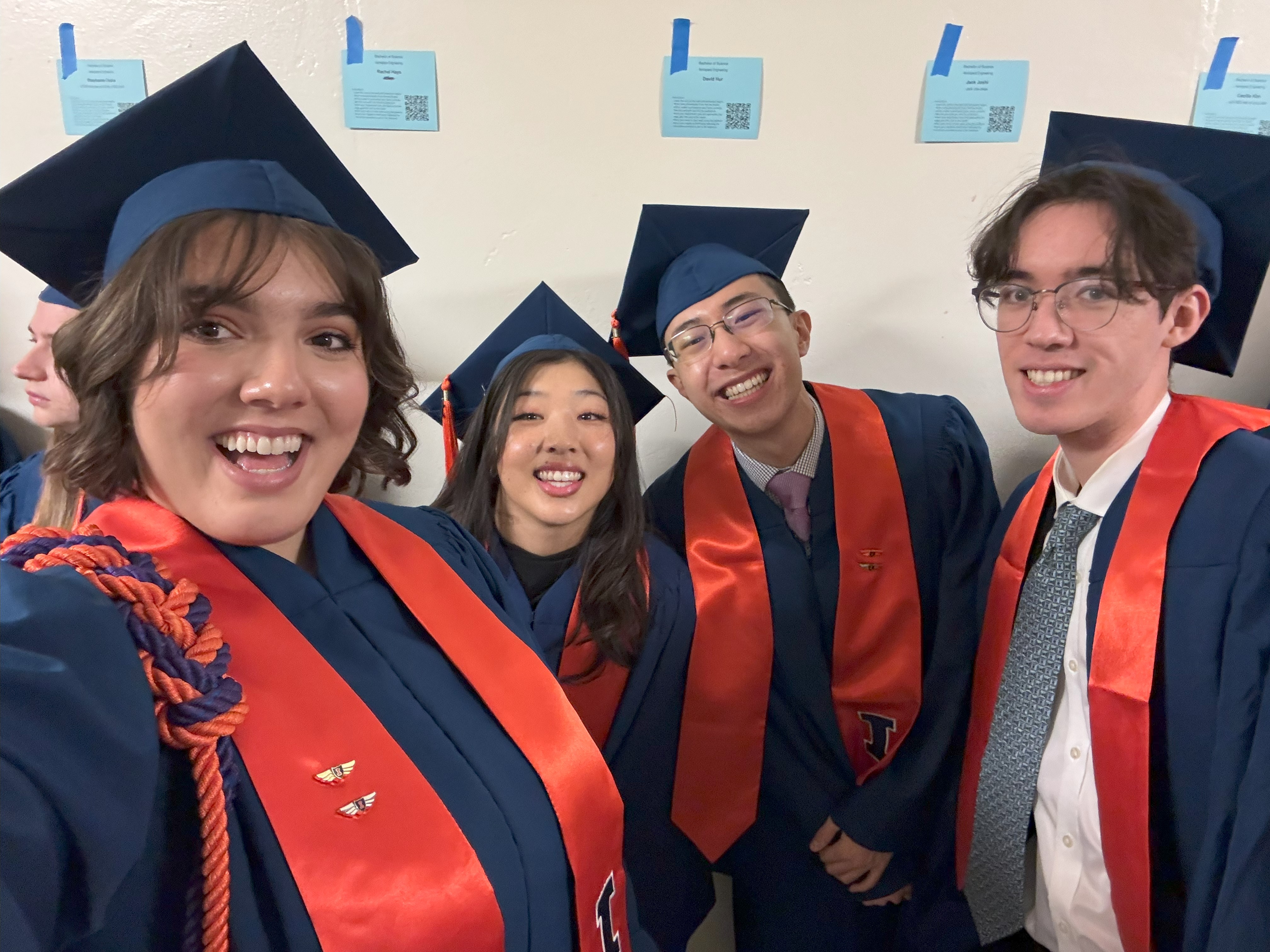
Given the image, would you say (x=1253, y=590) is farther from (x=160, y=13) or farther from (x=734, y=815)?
(x=160, y=13)

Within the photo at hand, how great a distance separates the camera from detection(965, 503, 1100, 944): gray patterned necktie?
1198 millimetres

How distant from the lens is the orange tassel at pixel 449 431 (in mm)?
1594

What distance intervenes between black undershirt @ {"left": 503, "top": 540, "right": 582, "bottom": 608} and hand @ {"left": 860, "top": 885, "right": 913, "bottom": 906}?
1.03m

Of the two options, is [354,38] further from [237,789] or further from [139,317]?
[237,789]

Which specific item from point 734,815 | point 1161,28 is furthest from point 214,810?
point 1161,28

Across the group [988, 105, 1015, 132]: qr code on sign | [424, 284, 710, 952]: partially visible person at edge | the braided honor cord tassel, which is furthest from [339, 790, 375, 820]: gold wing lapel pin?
[988, 105, 1015, 132]: qr code on sign

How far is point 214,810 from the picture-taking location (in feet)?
1.94

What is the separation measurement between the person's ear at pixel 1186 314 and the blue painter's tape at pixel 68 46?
263 centimetres

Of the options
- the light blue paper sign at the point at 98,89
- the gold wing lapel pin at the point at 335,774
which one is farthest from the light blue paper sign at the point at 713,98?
the gold wing lapel pin at the point at 335,774

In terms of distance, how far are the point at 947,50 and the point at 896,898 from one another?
2.13 meters

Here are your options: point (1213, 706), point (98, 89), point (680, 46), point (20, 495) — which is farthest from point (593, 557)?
point (98, 89)

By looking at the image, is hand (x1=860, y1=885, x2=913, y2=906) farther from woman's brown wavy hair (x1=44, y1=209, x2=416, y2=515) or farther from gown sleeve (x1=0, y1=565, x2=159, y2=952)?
woman's brown wavy hair (x1=44, y1=209, x2=416, y2=515)

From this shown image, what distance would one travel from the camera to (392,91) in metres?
1.74

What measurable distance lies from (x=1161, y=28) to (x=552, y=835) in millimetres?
2411
